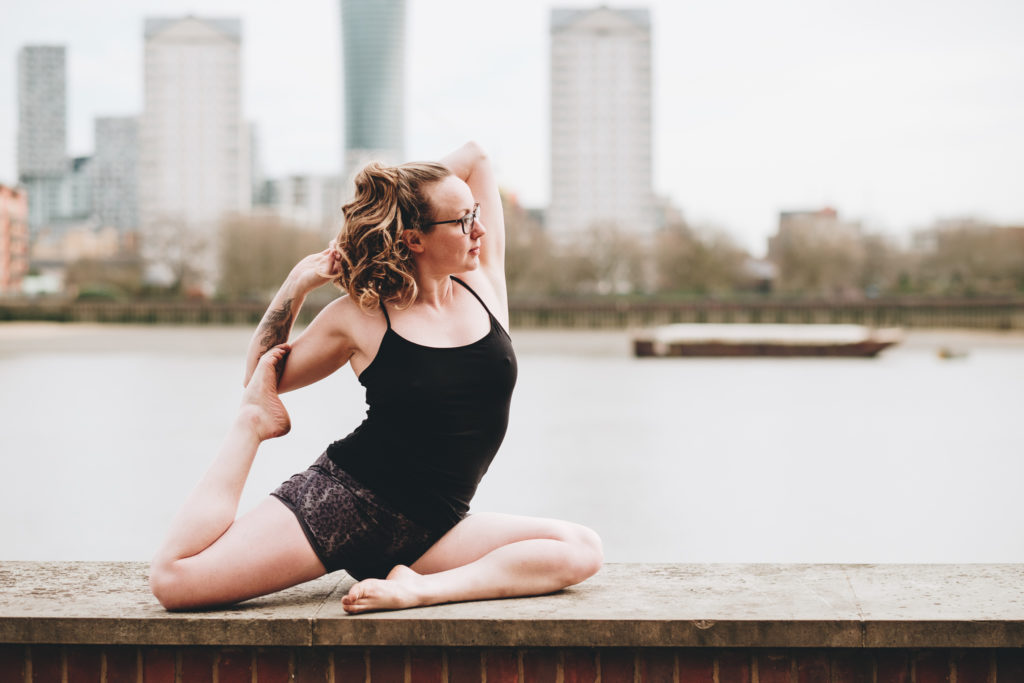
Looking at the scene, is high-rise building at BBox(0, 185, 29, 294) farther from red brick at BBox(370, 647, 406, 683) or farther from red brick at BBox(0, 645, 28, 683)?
red brick at BBox(370, 647, 406, 683)

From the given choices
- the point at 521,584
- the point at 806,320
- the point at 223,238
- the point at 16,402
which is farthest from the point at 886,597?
the point at 223,238

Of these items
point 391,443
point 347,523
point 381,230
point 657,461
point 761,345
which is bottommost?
point 761,345

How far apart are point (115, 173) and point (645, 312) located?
13951cm

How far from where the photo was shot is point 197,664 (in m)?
2.47

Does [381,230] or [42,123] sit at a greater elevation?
[42,123]

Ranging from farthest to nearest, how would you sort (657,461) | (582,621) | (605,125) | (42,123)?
(42,123), (605,125), (657,461), (582,621)

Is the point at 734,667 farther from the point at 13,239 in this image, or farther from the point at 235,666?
the point at 13,239

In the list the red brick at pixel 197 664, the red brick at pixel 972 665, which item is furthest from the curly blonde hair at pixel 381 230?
the red brick at pixel 972 665

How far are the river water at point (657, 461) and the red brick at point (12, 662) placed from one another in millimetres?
3724

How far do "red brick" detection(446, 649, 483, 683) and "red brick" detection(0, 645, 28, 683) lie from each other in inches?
37.6

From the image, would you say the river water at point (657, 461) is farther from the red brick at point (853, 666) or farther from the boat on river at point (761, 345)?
the boat on river at point (761, 345)

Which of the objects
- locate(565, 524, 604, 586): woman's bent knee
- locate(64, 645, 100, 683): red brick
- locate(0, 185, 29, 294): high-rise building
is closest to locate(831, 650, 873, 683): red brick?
locate(565, 524, 604, 586): woman's bent knee

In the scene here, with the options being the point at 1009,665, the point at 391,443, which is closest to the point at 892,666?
the point at 1009,665

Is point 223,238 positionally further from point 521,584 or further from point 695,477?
point 521,584
